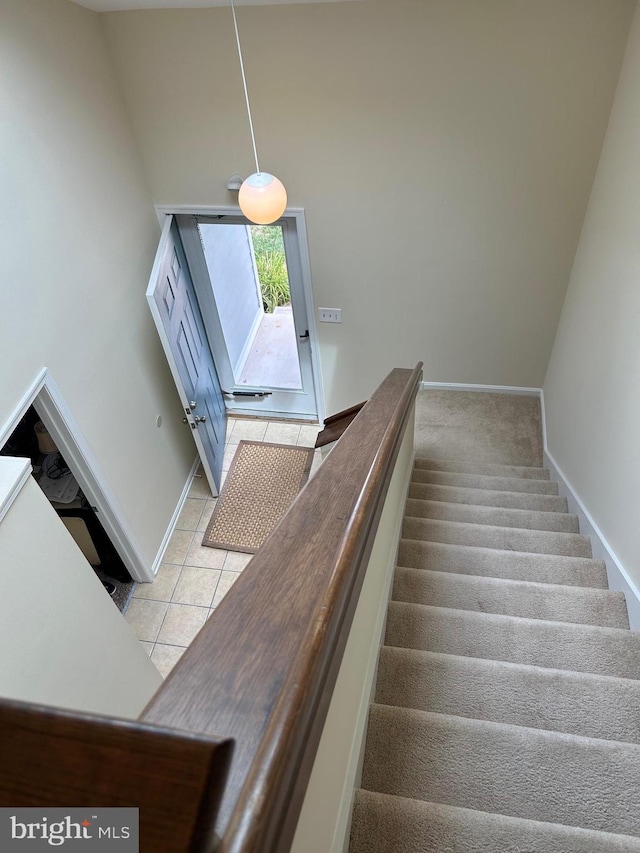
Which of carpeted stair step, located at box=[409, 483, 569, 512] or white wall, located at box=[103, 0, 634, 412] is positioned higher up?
white wall, located at box=[103, 0, 634, 412]

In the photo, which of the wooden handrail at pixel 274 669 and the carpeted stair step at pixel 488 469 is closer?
the wooden handrail at pixel 274 669

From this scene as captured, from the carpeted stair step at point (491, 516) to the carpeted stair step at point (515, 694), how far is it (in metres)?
1.07

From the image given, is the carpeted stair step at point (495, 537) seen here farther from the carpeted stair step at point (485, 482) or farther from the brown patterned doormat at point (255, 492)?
the brown patterned doormat at point (255, 492)

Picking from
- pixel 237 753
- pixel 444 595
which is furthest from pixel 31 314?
pixel 237 753

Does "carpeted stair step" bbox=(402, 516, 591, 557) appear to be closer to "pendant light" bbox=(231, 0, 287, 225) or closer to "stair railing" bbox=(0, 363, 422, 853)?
"stair railing" bbox=(0, 363, 422, 853)

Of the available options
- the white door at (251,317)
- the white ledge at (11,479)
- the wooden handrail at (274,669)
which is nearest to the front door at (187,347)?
the white door at (251,317)

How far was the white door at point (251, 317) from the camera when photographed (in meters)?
3.87

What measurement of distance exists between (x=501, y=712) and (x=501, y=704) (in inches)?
0.8

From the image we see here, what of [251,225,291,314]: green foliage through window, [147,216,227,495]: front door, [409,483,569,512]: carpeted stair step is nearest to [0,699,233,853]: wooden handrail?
[409,483,569,512]: carpeted stair step

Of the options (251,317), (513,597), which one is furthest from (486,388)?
(513,597)

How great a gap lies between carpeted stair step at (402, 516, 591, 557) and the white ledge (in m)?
1.54

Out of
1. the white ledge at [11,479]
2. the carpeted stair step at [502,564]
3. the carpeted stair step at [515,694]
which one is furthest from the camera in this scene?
the carpeted stair step at [502,564]

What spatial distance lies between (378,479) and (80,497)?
2757 millimetres

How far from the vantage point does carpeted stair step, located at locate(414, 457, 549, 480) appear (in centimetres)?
351
